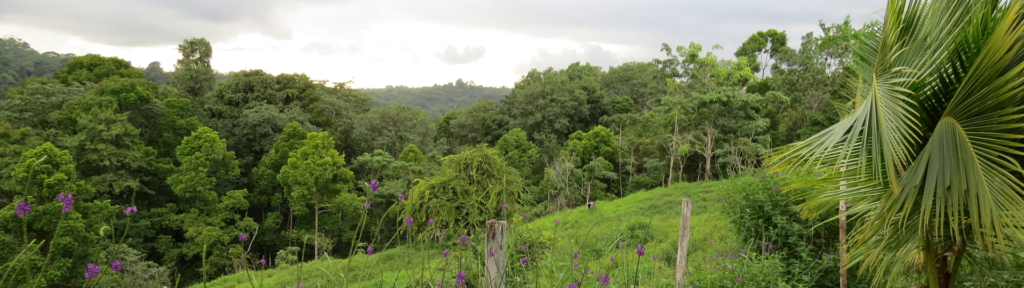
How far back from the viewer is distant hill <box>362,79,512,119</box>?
77.5m

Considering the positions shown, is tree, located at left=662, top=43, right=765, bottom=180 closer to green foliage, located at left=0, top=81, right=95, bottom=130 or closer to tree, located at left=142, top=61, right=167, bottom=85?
green foliage, located at left=0, top=81, right=95, bottom=130

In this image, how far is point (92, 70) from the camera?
723 inches

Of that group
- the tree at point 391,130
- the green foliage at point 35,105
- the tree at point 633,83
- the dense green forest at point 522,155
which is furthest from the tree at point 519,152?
the green foliage at point 35,105

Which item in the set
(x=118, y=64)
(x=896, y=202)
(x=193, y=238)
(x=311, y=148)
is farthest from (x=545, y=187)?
(x=118, y=64)

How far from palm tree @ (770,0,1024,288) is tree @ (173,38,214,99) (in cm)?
2507

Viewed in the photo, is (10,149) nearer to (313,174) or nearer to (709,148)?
(313,174)

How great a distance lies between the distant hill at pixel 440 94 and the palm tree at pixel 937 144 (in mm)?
69356

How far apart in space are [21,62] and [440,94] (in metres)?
66.0

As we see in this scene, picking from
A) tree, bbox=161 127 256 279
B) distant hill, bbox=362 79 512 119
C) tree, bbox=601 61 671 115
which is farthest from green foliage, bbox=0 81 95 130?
distant hill, bbox=362 79 512 119

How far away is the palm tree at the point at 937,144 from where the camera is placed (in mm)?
2211

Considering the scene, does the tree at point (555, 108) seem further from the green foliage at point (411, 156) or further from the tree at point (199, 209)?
the tree at point (199, 209)

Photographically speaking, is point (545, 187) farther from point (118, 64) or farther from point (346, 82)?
point (118, 64)

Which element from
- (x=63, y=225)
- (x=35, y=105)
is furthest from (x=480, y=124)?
(x=63, y=225)

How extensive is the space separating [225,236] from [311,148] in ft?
12.7
